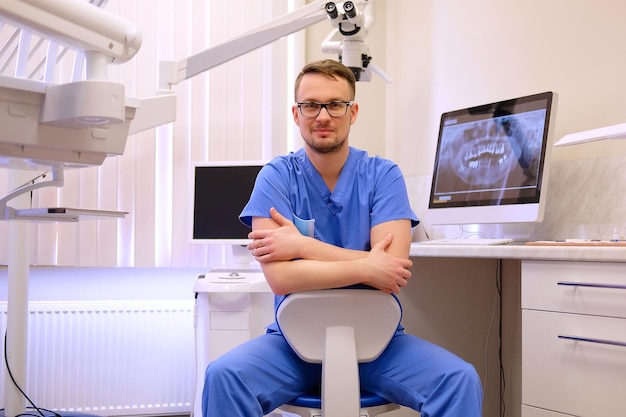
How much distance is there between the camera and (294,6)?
3221mm

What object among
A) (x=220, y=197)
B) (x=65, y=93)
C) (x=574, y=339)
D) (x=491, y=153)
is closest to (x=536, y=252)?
(x=574, y=339)

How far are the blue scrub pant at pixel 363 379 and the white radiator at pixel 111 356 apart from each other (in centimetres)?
138

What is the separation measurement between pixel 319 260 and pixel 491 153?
3.16 feet

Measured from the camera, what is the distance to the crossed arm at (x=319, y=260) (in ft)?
5.16

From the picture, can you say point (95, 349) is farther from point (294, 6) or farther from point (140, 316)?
point (294, 6)

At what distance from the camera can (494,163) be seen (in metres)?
2.30

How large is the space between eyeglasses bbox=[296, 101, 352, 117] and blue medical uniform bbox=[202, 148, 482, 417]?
16cm

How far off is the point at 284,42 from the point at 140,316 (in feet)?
4.62

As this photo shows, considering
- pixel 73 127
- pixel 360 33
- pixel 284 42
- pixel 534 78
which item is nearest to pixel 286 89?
pixel 284 42

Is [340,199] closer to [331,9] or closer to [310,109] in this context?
[310,109]

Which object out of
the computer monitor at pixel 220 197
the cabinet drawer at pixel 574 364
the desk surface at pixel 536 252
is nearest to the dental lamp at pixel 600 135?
the desk surface at pixel 536 252

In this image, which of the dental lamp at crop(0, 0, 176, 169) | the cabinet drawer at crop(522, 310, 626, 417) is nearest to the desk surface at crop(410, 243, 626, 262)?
the cabinet drawer at crop(522, 310, 626, 417)

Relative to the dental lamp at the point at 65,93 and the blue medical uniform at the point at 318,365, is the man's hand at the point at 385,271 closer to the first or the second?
the blue medical uniform at the point at 318,365

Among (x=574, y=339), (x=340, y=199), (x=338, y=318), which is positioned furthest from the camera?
(x=340, y=199)
